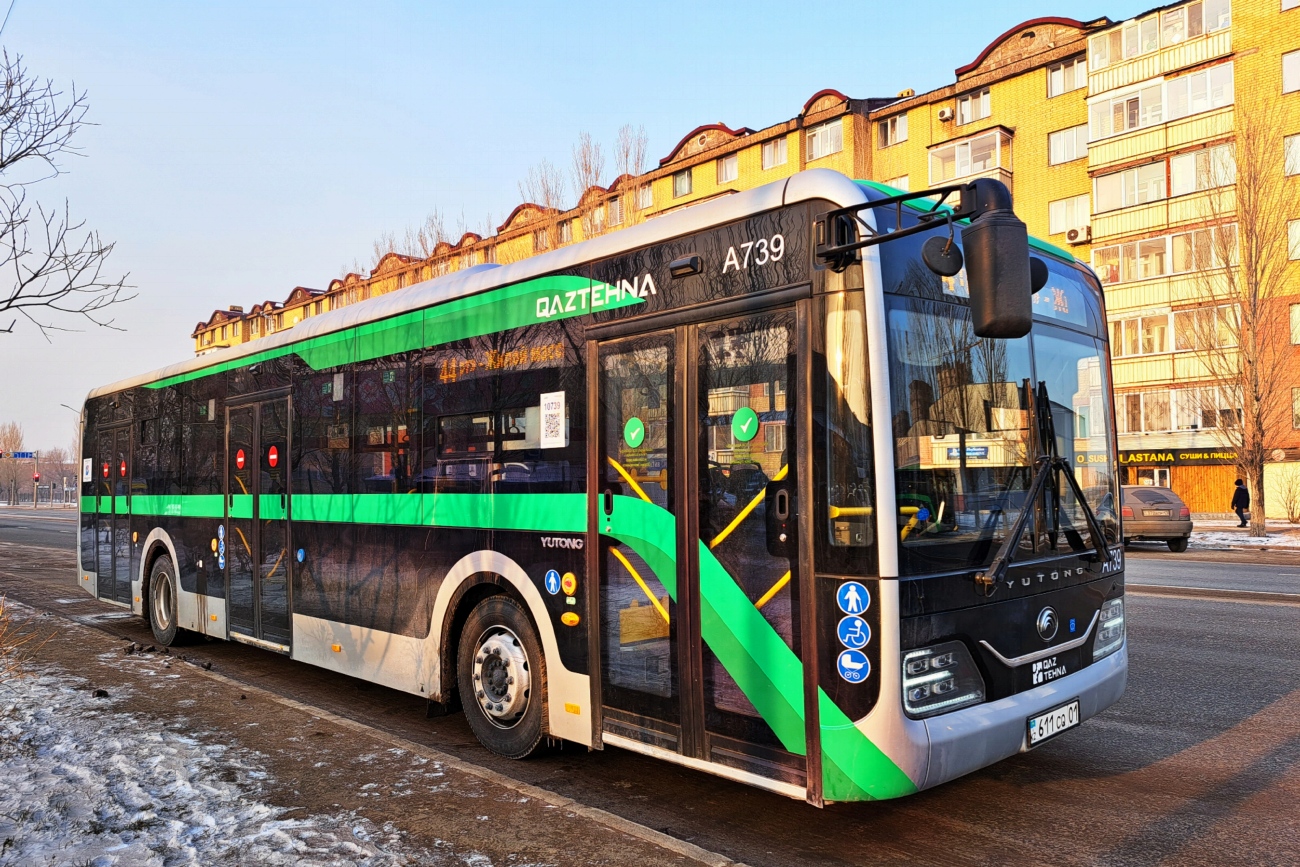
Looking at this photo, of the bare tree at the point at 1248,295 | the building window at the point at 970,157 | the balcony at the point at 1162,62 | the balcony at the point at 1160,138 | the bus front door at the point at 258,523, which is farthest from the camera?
the building window at the point at 970,157

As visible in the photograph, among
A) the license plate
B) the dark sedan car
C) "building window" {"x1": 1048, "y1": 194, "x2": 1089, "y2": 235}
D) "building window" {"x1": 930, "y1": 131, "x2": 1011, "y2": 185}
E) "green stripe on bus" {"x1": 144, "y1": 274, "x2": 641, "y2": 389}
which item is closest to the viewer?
the license plate

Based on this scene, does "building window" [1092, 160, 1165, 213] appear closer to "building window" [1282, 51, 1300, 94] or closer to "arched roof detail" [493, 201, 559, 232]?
"building window" [1282, 51, 1300, 94]

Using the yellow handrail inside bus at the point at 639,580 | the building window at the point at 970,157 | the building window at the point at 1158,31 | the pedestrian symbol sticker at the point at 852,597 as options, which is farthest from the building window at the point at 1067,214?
the pedestrian symbol sticker at the point at 852,597

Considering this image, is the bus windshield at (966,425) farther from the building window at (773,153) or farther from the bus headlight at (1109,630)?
the building window at (773,153)

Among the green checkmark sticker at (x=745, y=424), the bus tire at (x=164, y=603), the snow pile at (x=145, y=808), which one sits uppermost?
the green checkmark sticker at (x=745, y=424)

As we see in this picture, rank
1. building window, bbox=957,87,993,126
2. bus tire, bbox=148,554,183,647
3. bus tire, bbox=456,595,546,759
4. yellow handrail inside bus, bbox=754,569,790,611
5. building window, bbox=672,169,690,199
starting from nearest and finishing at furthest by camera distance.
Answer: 1. yellow handrail inside bus, bbox=754,569,790,611
2. bus tire, bbox=456,595,546,759
3. bus tire, bbox=148,554,183,647
4. building window, bbox=957,87,993,126
5. building window, bbox=672,169,690,199

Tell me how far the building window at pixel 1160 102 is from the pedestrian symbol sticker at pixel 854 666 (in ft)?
125

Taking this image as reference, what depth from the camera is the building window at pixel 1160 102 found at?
34.4 meters

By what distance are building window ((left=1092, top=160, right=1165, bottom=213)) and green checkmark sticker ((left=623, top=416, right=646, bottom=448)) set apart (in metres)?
37.1

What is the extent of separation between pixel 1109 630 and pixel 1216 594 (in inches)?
350

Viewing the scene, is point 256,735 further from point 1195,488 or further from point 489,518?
point 1195,488

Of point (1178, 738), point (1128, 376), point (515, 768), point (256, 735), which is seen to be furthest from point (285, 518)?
point (1128, 376)

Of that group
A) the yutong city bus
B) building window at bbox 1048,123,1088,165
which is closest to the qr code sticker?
the yutong city bus

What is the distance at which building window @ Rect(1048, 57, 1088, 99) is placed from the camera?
126 ft
